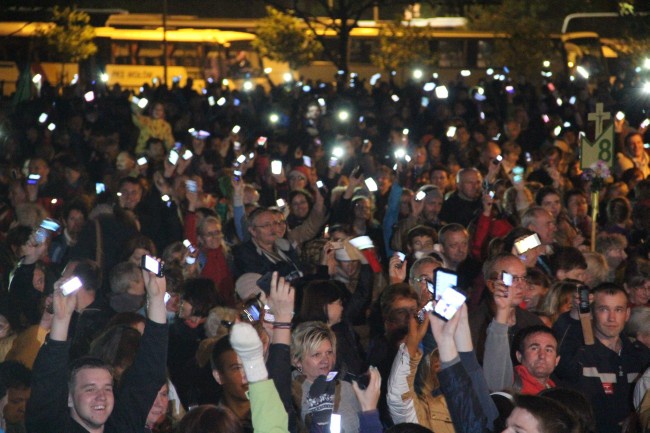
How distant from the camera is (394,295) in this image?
26.1ft

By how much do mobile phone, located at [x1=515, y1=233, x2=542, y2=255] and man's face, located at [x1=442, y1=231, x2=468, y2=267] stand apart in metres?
0.97

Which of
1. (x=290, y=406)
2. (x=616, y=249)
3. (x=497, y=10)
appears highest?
(x=290, y=406)

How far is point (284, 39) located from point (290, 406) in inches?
1414

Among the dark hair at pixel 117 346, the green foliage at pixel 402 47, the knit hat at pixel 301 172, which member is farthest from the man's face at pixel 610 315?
the green foliage at pixel 402 47

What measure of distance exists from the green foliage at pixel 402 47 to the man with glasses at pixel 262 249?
3153 cm

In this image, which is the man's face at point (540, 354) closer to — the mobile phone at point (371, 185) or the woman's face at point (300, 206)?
the mobile phone at point (371, 185)

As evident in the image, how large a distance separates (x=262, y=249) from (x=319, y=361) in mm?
3956

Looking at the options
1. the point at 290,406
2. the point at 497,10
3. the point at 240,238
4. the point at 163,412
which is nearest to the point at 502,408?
the point at 290,406

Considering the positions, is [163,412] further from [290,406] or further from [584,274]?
[584,274]

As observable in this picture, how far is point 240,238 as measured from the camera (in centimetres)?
1205

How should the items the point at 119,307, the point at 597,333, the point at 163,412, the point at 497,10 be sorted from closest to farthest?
the point at 163,412
the point at 597,333
the point at 119,307
the point at 497,10

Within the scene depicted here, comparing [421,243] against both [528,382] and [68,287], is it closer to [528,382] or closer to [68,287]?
[528,382]

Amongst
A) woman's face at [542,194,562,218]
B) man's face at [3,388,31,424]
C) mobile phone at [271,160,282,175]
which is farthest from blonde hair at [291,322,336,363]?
mobile phone at [271,160,282,175]

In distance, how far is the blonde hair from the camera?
6.45 metres
